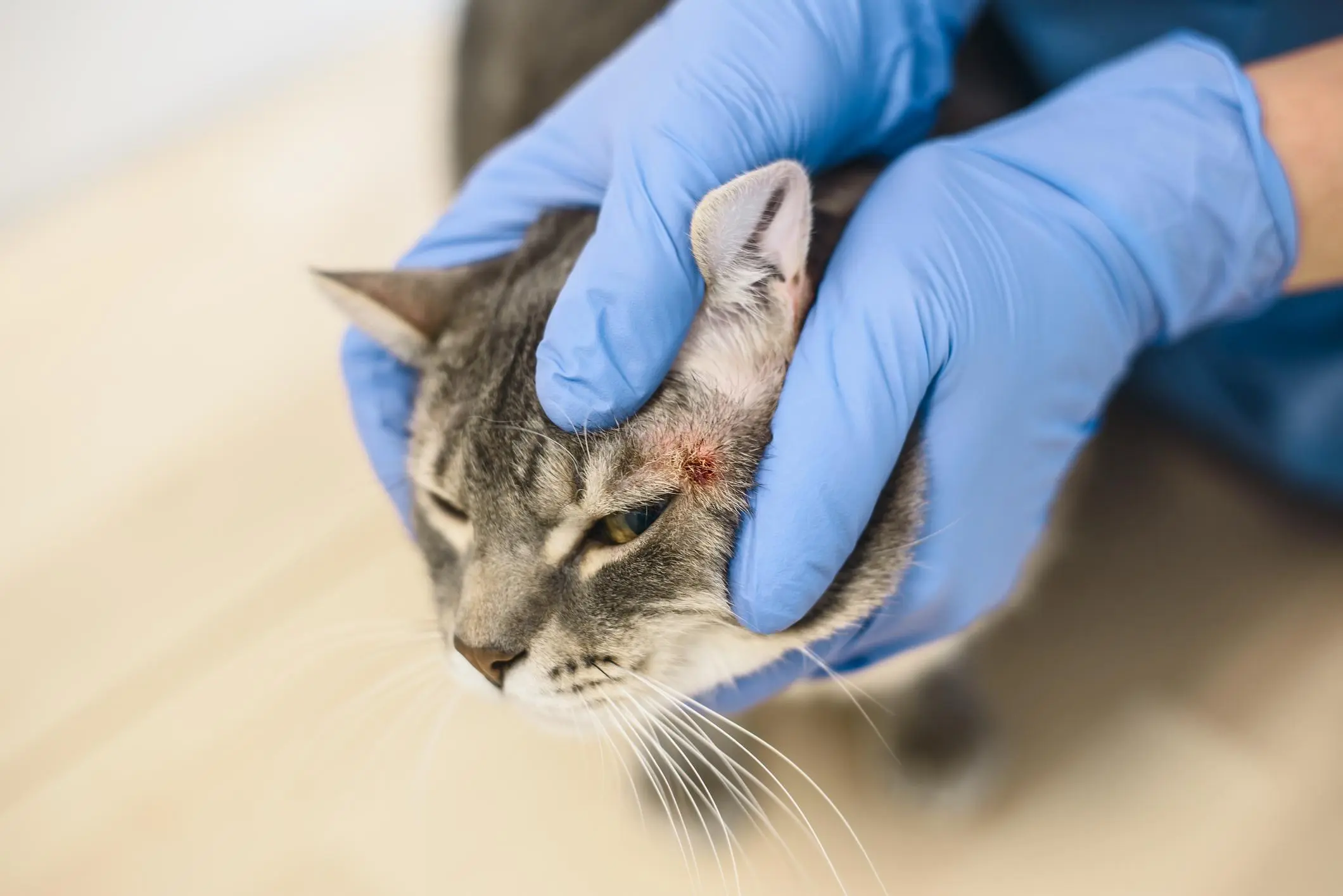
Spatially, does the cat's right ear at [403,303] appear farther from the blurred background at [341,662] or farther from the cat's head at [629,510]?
the blurred background at [341,662]

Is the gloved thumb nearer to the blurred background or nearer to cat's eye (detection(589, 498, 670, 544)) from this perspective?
cat's eye (detection(589, 498, 670, 544))

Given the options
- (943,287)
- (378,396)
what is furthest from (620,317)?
(378,396)

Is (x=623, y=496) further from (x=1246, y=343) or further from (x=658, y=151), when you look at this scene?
(x=1246, y=343)

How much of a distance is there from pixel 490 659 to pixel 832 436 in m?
0.37

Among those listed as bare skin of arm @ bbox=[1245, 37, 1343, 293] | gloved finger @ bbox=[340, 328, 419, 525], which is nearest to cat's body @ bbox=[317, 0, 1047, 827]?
gloved finger @ bbox=[340, 328, 419, 525]

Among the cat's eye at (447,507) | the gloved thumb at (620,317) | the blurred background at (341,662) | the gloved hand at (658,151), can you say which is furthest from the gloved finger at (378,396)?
the gloved thumb at (620,317)

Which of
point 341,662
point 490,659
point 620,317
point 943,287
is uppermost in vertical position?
point 620,317

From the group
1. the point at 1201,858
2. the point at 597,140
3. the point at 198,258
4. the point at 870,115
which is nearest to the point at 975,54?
the point at 870,115

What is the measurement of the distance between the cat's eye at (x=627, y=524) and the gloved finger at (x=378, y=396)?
0.35 metres

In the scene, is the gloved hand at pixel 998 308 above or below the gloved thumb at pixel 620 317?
below

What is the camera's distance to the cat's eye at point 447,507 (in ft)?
3.40

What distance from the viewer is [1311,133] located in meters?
1.02

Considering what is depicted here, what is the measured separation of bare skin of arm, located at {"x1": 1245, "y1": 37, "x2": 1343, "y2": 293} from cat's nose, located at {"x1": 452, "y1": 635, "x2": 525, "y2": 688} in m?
0.89

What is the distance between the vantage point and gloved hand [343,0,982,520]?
0.88m
